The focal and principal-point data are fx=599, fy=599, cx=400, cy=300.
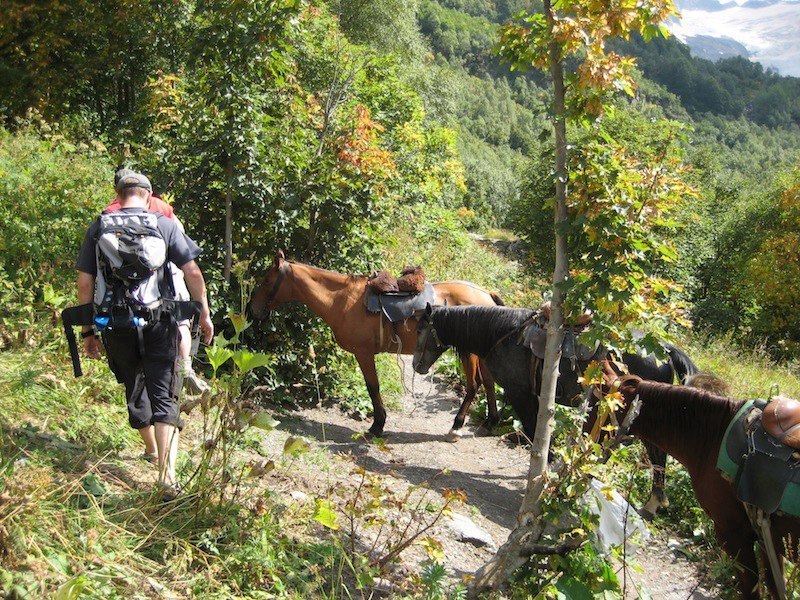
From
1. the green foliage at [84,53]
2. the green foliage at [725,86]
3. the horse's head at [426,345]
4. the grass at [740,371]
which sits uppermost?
the green foliage at [725,86]

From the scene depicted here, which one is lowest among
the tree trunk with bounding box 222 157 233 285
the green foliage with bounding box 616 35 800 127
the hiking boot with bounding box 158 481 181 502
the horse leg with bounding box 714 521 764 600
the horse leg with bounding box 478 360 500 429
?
the horse leg with bounding box 478 360 500 429

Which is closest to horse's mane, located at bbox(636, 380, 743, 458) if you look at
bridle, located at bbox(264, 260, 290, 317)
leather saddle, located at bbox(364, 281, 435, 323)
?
leather saddle, located at bbox(364, 281, 435, 323)

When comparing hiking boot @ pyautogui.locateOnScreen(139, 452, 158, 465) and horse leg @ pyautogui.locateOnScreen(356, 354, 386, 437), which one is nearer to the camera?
hiking boot @ pyautogui.locateOnScreen(139, 452, 158, 465)

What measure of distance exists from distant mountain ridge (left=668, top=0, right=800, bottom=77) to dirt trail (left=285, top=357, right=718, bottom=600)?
150 metres

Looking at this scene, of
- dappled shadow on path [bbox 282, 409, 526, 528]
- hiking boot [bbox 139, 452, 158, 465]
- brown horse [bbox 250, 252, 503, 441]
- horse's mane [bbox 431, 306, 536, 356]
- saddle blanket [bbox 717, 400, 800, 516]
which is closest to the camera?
saddle blanket [bbox 717, 400, 800, 516]

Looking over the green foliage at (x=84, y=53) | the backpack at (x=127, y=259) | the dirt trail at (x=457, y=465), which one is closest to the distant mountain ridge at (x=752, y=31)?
the green foliage at (x=84, y=53)

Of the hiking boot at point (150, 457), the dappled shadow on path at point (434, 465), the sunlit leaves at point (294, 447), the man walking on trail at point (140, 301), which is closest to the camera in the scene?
the sunlit leaves at point (294, 447)

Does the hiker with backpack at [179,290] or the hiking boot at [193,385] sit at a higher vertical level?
the hiker with backpack at [179,290]

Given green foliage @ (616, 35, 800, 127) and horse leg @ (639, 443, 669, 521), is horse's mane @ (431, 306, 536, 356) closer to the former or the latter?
horse leg @ (639, 443, 669, 521)

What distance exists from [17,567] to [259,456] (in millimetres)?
2236

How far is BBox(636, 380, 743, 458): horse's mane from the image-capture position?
376 centimetres

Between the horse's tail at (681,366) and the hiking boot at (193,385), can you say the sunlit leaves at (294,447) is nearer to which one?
the hiking boot at (193,385)

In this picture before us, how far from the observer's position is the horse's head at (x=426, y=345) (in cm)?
618

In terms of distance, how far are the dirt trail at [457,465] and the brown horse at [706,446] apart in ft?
1.77
